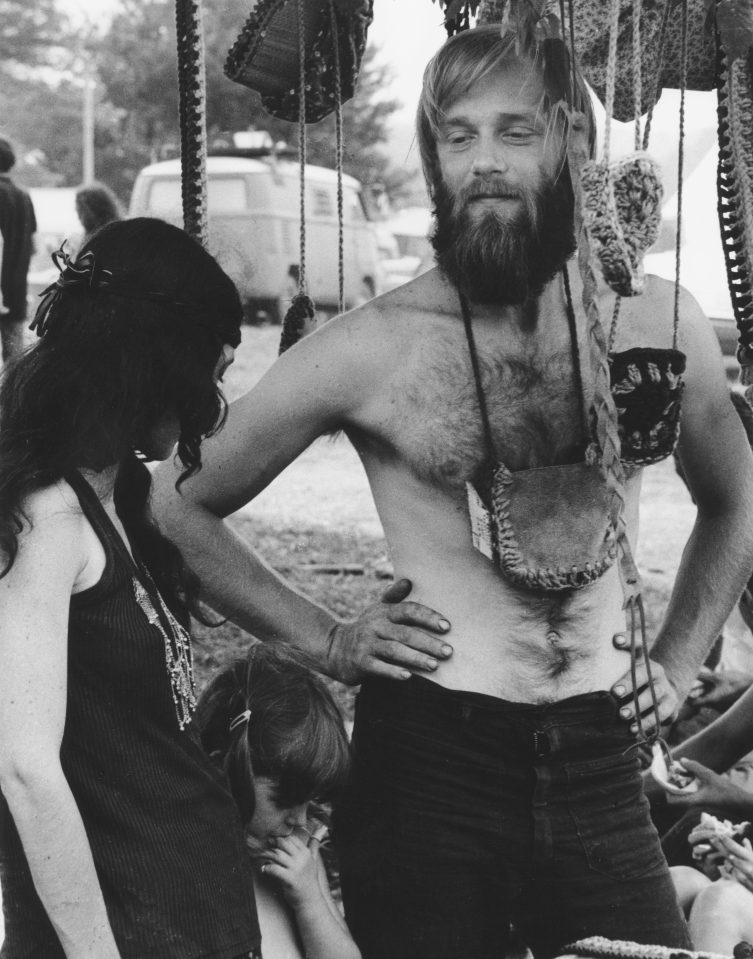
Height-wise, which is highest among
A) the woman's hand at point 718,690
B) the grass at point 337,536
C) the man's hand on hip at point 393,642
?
the man's hand on hip at point 393,642

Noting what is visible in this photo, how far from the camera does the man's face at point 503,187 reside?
6.84 ft

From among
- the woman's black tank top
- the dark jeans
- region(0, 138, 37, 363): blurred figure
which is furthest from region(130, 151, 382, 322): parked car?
the woman's black tank top

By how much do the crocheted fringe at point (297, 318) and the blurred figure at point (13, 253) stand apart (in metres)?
6.70

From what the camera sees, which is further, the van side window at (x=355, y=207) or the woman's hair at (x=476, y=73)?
the van side window at (x=355, y=207)

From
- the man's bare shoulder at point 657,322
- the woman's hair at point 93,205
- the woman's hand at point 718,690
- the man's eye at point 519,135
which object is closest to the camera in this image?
the man's eye at point 519,135

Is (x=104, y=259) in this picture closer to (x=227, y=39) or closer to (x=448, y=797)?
(x=448, y=797)

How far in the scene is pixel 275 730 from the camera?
6.75 feet

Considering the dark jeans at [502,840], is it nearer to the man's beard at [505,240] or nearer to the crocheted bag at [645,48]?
the man's beard at [505,240]

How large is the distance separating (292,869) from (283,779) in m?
0.16

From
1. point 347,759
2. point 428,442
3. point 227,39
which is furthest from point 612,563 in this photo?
point 227,39

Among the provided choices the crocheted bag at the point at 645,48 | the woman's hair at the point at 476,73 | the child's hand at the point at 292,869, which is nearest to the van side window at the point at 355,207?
the woman's hair at the point at 476,73

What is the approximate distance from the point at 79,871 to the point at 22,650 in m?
0.29

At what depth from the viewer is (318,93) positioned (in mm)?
2453

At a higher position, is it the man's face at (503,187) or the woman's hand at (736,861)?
the man's face at (503,187)
